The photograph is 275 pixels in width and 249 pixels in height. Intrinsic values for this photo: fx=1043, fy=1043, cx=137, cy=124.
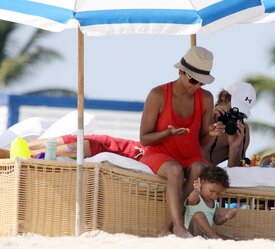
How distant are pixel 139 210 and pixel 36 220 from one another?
69 centimetres

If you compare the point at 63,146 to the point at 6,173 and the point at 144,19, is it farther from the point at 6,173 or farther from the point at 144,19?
the point at 144,19

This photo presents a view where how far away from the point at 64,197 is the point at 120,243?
83cm

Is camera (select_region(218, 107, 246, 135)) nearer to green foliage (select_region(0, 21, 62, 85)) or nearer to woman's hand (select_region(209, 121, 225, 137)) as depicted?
woman's hand (select_region(209, 121, 225, 137))

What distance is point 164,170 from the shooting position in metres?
6.90

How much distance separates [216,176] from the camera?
6.78 m

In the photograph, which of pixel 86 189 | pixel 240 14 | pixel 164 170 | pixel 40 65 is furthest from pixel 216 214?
pixel 40 65

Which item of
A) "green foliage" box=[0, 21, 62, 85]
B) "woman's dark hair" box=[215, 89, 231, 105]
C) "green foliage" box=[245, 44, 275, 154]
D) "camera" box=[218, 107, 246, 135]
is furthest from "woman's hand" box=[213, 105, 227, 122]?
"green foliage" box=[0, 21, 62, 85]

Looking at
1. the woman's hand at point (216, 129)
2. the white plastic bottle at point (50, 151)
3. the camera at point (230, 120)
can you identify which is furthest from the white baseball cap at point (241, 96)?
the white plastic bottle at point (50, 151)

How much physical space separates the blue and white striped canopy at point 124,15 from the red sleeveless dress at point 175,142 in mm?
680

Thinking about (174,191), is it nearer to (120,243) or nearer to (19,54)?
(120,243)

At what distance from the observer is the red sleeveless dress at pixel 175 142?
7051mm

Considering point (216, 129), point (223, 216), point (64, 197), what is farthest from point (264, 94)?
point (64, 197)

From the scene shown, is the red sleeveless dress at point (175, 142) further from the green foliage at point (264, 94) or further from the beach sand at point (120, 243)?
the green foliage at point (264, 94)

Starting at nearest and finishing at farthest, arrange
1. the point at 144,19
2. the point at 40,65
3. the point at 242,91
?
the point at 144,19 < the point at 242,91 < the point at 40,65
